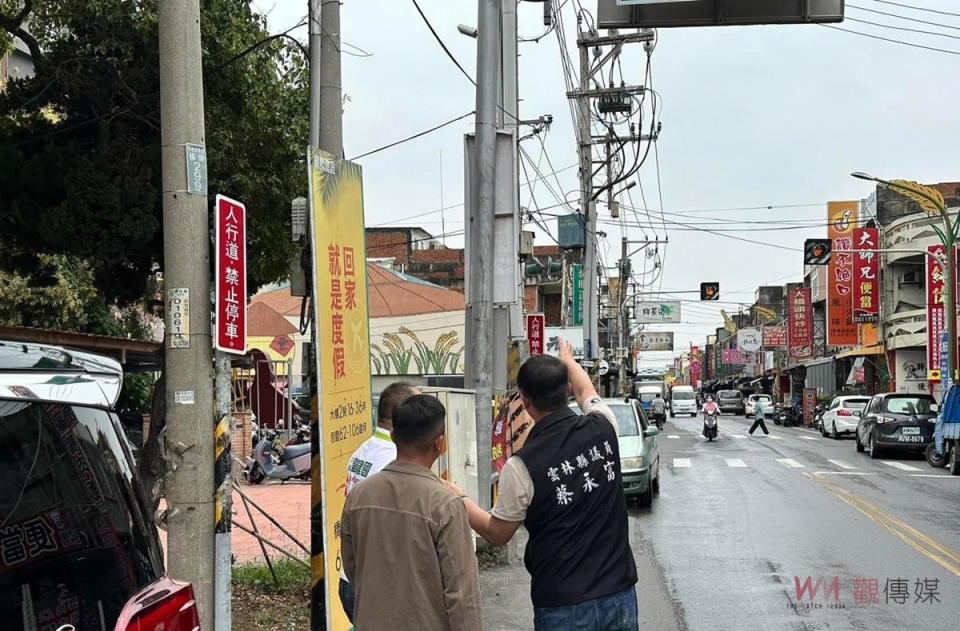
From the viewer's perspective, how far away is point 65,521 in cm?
279

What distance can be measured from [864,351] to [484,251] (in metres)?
45.0

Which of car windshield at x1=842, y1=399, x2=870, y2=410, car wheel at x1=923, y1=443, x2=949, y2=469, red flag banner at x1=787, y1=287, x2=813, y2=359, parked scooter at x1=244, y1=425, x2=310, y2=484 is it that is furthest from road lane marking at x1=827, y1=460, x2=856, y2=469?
red flag banner at x1=787, y1=287, x2=813, y2=359

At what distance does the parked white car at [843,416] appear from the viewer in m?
38.2

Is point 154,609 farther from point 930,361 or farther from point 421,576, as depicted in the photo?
point 930,361

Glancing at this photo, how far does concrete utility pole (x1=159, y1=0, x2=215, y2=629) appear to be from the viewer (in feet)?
17.7

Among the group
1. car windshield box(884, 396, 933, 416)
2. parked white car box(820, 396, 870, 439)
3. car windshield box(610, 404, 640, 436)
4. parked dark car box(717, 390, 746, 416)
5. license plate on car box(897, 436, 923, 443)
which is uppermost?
car windshield box(610, 404, 640, 436)

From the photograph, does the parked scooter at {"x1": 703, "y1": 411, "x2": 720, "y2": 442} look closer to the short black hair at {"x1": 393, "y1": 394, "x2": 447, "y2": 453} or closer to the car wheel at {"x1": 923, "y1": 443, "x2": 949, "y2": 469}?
the car wheel at {"x1": 923, "y1": 443, "x2": 949, "y2": 469}

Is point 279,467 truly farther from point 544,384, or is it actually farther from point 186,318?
point 544,384

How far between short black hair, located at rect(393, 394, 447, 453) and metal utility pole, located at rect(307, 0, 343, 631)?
2495mm

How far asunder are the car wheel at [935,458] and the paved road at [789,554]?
7.43ft

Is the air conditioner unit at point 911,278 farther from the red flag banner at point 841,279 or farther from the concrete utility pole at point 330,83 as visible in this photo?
the concrete utility pole at point 330,83

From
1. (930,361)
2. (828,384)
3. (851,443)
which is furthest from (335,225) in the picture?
(828,384)

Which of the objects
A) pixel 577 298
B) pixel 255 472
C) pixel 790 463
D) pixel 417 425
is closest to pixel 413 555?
pixel 417 425

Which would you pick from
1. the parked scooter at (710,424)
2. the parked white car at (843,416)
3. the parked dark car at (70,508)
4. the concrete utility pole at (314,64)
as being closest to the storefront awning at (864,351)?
the parked white car at (843,416)
